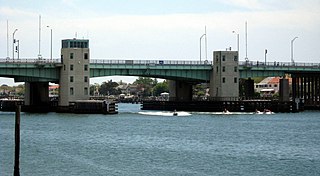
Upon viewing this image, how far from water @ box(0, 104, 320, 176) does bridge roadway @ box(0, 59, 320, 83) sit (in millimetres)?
23434

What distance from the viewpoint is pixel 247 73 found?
180000mm

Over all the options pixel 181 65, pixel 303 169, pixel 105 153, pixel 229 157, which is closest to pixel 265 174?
pixel 303 169

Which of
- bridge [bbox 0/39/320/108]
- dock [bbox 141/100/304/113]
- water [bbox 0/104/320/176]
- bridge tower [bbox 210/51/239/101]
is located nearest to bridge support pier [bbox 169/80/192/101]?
bridge [bbox 0/39/320/108]

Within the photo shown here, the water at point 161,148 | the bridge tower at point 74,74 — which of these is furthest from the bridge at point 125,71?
the water at point 161,148

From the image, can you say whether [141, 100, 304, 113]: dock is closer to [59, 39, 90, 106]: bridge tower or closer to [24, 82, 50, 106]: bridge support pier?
[59, 39, 90, 106]: bridge tower

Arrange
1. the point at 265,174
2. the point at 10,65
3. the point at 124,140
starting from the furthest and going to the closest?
1. the point at 10,65
2. the point at 124,140
3. the point at 265,174

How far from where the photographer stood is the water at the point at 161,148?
227 feet

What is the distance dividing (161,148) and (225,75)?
288 ft

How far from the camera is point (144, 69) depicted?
16588 cm

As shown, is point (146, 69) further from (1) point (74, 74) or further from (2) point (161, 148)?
(2) point (161, 148)

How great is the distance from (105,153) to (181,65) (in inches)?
3556

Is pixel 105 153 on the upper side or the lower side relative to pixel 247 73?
lower

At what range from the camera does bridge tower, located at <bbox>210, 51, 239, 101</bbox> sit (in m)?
173

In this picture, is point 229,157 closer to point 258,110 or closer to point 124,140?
point 124,140
